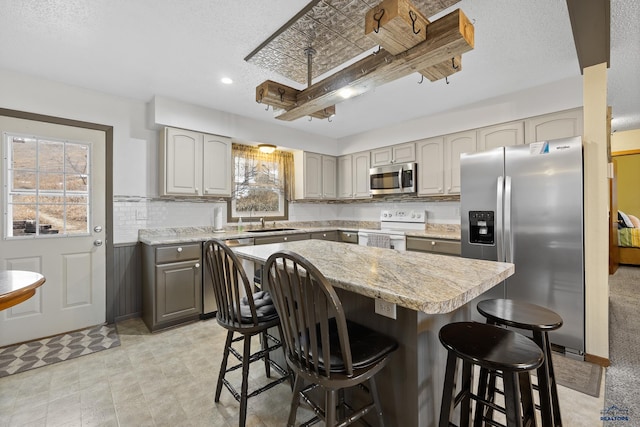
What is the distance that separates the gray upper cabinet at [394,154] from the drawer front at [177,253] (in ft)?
9.45

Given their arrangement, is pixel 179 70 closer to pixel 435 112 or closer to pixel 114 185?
pixel 114 185

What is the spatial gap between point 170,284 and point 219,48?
2284mm

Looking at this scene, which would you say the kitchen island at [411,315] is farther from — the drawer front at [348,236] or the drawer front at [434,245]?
the drawer front at [348,236]

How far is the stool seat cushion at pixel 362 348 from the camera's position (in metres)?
1.14

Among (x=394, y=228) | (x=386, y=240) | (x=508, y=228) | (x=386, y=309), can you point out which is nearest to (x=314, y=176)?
(x=394, y=228)

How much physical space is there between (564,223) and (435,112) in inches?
80.9

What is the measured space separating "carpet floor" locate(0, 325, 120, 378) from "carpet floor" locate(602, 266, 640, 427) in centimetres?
375

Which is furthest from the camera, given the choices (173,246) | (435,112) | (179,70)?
(435,112)

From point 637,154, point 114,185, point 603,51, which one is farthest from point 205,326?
point 637,154

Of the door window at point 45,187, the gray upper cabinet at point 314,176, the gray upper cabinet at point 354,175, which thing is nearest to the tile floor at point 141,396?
the door window at point 45,187

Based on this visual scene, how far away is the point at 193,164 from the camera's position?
3424mm

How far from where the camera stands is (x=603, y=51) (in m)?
2.10

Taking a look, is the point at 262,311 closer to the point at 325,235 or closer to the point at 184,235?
the point at 184,235

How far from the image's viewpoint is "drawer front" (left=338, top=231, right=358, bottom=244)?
4.53 metres
